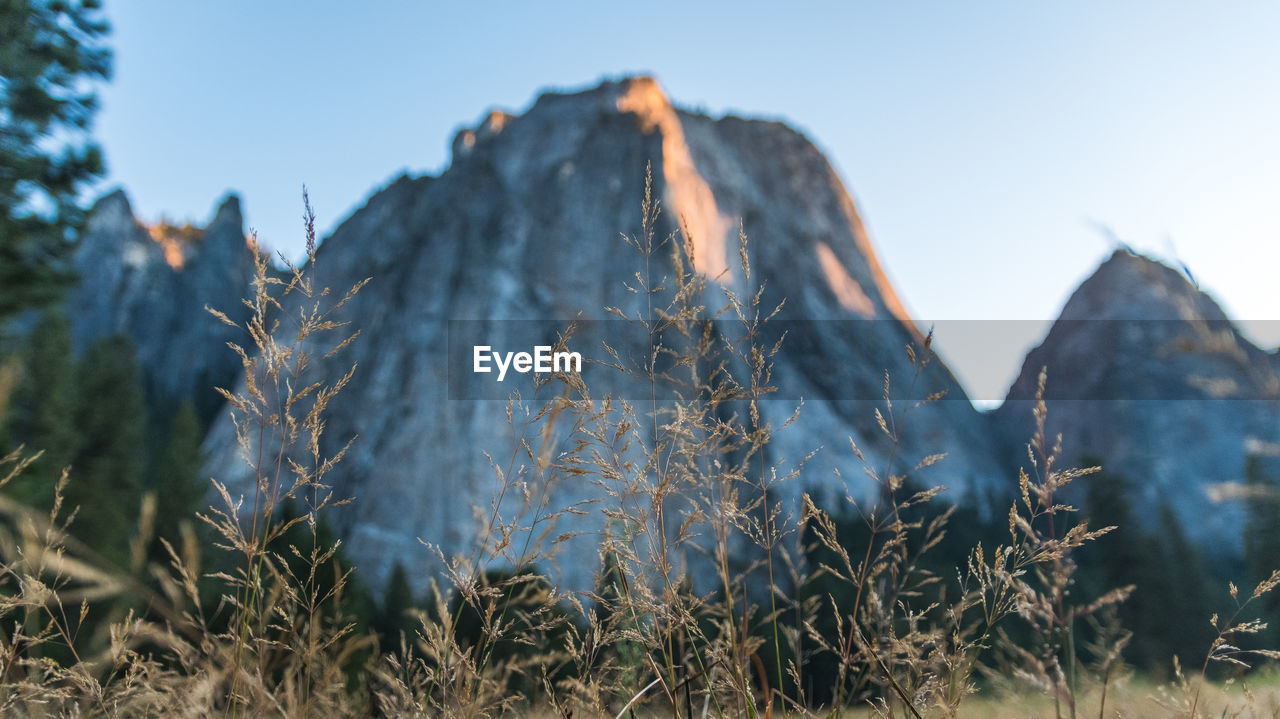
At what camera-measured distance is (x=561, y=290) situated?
46188 mm

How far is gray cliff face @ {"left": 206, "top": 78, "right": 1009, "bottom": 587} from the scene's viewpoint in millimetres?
39750

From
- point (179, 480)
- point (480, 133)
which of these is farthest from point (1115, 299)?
point (179, 480)

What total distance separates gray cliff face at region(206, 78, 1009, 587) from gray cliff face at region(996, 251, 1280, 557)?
8004mm

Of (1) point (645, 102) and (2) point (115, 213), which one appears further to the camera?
(2) point (115, 213)

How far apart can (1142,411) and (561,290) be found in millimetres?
47511

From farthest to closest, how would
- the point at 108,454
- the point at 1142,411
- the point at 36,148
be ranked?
the point at 1142,411, the point at 108,454, the point at 36,148

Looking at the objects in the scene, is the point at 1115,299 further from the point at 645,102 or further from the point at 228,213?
the point at 228,213

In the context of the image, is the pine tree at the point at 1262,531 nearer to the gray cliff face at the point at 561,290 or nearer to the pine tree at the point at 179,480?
the gray cliff face at the point at 561,290

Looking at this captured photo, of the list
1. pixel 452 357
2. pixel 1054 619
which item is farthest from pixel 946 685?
pixel 452 357

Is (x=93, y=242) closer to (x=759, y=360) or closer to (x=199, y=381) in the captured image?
(x=199, y=381)

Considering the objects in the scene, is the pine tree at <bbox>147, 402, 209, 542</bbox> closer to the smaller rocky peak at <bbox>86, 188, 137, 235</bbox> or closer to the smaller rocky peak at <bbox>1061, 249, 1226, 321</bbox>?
the smaller rocky peak at <bbox>86, 188, 137, 235</bbox>

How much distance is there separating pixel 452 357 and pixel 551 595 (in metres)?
43.2

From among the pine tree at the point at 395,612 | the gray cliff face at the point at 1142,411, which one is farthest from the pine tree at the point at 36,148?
the gray cliff face at the point at 1142,411

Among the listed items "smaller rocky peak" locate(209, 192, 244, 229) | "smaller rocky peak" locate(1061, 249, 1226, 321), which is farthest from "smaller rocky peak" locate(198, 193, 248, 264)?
"smaller rocky peak" locate(1061, 249, 1226, 321)
